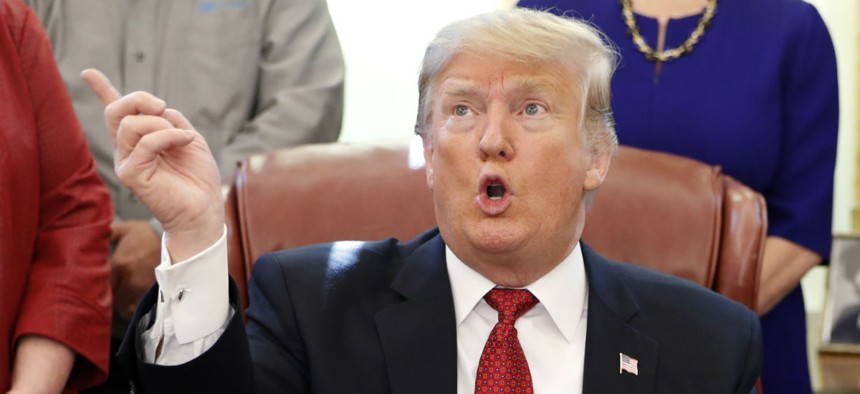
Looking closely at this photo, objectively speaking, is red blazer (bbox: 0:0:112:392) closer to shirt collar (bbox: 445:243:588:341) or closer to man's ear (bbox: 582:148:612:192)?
shirt collar (bbox: 445:243:588:341)

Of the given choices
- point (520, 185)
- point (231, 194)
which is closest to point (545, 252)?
point (520, 185)

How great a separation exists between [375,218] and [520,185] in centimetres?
38

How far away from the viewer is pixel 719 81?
102 inches

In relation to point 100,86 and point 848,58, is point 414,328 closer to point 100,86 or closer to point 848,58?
point 100,86

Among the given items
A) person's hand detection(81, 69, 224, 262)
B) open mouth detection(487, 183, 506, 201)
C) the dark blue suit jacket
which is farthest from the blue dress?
person's hand detection(81, 69, 224, 262)

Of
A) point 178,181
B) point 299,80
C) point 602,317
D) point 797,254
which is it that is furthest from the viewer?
point 299,80

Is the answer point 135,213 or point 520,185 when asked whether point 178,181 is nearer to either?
point 520,185

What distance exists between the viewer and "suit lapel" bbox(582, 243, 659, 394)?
1822 mm

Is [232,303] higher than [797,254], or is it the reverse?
[232,303]

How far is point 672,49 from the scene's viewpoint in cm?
263

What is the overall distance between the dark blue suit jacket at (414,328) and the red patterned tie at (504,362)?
0.05 m

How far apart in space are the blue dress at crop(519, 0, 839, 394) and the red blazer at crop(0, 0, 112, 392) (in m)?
1.01

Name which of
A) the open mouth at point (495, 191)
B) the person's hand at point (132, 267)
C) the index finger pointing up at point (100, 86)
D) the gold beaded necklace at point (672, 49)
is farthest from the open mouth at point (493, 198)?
the gold beaded necklace at point (672, 49)

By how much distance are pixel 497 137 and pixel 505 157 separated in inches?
1.2
